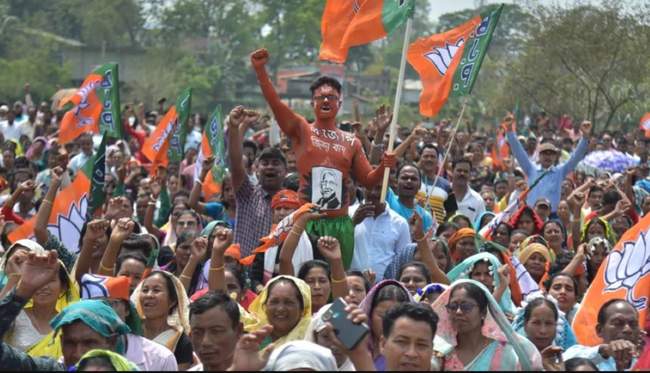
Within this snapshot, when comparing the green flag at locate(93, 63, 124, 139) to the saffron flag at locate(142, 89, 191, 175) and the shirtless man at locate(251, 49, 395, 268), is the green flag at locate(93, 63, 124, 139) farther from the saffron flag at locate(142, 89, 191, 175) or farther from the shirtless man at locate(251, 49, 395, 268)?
the shirtless man at locate(251, 49, 395, 268)

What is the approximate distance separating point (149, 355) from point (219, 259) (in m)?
1.27

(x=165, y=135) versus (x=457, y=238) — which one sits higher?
(x=165, y=135)

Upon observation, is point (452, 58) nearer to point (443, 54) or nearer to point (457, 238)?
point (443, 54)

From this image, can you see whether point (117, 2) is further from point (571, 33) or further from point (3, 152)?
point (3, 152)

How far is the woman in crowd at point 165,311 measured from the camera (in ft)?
23.1

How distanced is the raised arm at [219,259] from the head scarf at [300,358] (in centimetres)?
241

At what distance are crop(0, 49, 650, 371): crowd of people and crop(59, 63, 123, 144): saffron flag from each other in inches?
31.6

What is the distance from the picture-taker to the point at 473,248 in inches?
380

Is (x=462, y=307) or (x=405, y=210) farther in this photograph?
(x=405, y=210)

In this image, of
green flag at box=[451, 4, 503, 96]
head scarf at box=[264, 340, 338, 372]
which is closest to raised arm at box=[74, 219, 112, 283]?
head scarf at box=[264, 340, 338, 372]

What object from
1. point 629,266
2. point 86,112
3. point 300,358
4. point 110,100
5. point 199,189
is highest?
point 110,100

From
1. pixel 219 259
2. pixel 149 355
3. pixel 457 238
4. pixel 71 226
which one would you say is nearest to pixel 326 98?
pixel 219 259

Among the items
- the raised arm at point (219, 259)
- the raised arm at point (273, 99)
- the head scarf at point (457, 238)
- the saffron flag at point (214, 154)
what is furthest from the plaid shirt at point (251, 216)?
the saffron flag at point (214, 154)

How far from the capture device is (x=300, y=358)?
5.12 meters
